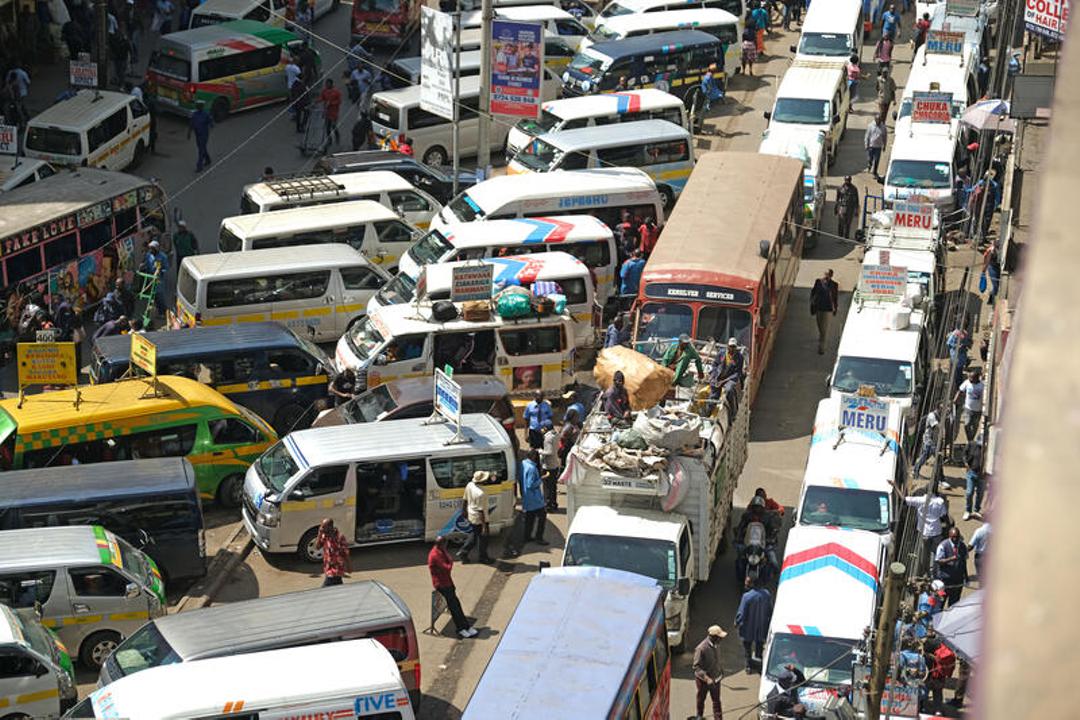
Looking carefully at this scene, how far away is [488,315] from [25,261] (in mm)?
8227

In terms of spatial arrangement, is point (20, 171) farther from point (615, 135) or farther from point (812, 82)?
point (812, 82)

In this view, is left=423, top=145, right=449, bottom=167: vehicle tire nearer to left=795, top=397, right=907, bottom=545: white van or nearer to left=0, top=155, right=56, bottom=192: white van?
left=0, top=155, right=56, bottom=192: white van

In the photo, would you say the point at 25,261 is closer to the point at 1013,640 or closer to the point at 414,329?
the point at 414,329

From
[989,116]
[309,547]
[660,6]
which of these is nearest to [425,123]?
[660,6]

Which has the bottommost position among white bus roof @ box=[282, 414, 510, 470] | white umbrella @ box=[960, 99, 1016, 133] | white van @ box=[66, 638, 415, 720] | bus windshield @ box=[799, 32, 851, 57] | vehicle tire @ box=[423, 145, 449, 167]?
vehicle tire @ box=[423, 145, 449, 167]

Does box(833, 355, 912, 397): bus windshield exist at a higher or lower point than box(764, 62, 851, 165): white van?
lower

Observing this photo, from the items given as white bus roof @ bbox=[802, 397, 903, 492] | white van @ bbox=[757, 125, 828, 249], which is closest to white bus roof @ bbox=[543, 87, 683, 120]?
white van @ bbox=[757, 125, 828, 249]

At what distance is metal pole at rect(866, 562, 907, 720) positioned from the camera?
13.0 m

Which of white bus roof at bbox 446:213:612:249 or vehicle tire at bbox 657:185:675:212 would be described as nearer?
white bus roof at bbox 446:213:612:249

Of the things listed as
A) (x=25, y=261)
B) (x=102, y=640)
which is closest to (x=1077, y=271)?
(x=102, y=640)

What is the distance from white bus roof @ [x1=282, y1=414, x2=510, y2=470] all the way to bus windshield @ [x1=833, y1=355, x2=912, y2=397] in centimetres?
588

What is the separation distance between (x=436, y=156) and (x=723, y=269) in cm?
1332

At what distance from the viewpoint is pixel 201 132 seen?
3578 cm

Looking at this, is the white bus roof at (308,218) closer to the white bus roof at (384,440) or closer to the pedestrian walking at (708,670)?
the white bus roof at (384,440)
